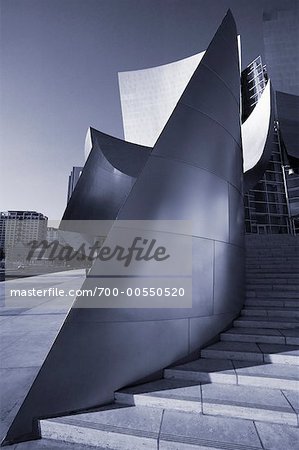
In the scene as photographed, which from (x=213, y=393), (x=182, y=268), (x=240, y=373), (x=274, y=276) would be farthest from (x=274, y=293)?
(x=213, y=393)

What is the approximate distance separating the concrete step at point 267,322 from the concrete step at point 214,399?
1250mm

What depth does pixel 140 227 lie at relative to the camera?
10.00ft

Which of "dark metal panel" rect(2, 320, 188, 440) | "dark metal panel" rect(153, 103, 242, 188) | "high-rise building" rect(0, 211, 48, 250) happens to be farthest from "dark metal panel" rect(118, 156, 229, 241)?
"high-rise building" rect(0, 211, 48, 250)

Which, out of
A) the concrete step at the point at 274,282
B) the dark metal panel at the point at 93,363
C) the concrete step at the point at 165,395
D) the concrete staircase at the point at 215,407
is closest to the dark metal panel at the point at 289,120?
the concrete step at the point at 274,282

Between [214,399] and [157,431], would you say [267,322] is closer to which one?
[214,399]

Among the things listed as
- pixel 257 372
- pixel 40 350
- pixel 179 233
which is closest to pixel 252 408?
pixel 257 372

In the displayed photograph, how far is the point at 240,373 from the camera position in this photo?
281 centimetres

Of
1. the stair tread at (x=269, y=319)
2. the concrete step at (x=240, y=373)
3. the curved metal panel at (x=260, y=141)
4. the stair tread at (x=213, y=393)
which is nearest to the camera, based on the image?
the stair tread at (x=213, y=393)

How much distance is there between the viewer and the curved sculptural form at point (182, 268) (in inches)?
99.5

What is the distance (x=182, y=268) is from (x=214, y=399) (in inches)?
58.5

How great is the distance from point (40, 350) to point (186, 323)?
9.69 ft

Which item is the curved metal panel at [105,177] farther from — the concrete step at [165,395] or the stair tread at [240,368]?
the concrete step at [165,395]

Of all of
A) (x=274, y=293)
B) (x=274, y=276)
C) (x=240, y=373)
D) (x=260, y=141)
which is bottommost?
(x=240, y=373)

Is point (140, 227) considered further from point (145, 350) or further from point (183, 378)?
point (183, 378)
